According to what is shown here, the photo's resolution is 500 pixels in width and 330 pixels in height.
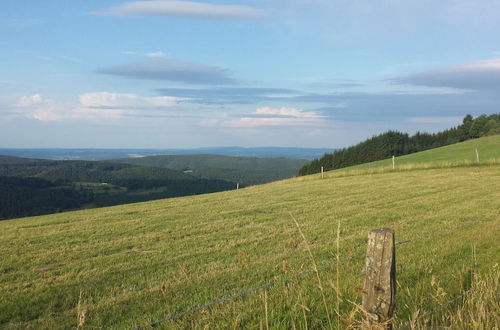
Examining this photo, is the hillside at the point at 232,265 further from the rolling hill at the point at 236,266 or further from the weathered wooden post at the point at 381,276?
the weathered wooden post at the point at 381,276

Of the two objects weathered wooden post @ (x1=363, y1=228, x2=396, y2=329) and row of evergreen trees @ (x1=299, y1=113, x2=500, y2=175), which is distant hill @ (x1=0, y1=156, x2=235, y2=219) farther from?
weathered wooden post @ (x1=363, y1=228, x2=396, y2=329)

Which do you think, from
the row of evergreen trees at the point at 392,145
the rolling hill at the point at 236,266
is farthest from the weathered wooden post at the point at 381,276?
the row of evergreen trees at the point at 392,145

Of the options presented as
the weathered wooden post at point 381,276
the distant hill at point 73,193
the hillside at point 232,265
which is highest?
the weathered wooden post at point 381,276

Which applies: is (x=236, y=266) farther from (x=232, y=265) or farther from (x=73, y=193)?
(x=73, y=193)

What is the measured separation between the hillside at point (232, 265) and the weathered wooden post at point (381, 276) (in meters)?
0.32

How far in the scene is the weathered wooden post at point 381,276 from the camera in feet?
12.9

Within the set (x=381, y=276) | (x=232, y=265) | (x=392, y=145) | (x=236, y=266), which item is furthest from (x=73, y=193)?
(x=381, y=276)

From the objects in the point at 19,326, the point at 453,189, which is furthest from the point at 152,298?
the point at 453,189

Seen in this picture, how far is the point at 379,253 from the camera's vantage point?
3961mm

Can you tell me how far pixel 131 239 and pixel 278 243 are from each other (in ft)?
16.6

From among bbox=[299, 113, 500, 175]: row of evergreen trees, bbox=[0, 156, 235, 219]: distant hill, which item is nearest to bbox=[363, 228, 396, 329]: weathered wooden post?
bbox=[299, 113, 500, 175]: row of evergreen trees

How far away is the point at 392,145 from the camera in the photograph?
11050cm

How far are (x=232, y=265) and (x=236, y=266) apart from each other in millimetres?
149

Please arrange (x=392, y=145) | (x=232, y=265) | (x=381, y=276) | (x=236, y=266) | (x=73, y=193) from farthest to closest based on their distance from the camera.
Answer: (x=73, y=193) → (x=392, y=145) → (x=232, y=265) → (x=236, y=266) → (x=381, y=276)
